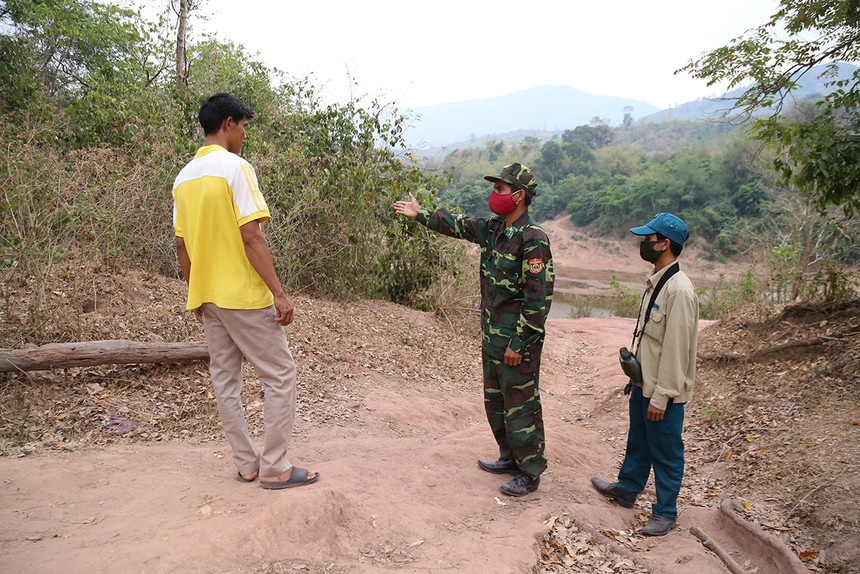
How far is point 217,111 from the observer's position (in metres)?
3.10

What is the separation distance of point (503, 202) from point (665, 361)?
127 cm

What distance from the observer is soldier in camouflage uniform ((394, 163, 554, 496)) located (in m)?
3.53

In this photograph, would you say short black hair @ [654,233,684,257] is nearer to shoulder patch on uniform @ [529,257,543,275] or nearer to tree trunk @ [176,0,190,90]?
shoulder patch on uniform @ [529,257,543,275]

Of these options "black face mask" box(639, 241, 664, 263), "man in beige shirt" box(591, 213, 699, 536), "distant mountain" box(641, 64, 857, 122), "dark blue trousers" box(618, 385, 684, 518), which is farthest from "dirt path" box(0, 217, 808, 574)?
"distant mountain" box(641, 64, 857, 122)

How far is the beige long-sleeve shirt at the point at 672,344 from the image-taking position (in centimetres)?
333

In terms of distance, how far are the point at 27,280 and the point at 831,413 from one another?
22.1 ft

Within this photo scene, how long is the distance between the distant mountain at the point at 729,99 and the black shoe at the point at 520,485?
452 cm

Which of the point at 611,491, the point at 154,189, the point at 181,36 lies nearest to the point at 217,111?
the point at 611,491

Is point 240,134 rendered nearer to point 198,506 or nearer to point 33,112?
point 198,506

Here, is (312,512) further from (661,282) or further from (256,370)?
(661,282)

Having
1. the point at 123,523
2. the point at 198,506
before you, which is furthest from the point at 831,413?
the point at 123,523

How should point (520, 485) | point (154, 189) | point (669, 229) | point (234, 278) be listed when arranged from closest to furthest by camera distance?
point (234, 278) → point (669, 229) → point (520, 485) → point (154, 189)

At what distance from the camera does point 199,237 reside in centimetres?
303

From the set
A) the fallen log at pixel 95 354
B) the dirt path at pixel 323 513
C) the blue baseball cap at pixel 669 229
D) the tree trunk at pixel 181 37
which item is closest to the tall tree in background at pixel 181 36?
the tree trunk at pixel 181 37
